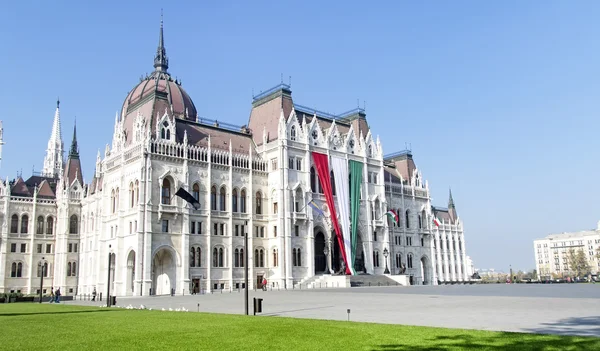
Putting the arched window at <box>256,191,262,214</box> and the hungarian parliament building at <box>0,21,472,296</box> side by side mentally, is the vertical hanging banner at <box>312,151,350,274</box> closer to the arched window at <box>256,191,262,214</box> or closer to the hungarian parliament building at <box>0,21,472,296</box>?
the hungarian parliament building at <box>0,21,472,296</box>

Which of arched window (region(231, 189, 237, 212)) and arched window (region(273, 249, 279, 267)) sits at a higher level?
arched window (region(231, 189, 237, 212))

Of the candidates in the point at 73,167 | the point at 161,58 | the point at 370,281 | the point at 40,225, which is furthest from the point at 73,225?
the point at 370,281

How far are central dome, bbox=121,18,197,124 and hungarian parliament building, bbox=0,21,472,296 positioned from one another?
0.82ft

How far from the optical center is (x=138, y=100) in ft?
231

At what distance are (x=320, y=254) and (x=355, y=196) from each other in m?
10.2

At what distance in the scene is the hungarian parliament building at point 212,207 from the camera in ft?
204

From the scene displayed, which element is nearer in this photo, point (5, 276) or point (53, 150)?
point (5, 276)

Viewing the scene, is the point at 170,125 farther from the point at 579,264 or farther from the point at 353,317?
the point at 579,264

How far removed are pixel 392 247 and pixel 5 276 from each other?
59.7 meters

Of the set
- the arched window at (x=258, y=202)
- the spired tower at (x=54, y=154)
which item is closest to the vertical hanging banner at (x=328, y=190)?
the arched window at (x=258, y=202)

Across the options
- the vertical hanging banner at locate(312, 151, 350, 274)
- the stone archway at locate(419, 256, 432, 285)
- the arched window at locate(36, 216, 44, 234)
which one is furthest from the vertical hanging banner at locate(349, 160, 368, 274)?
the arched window at locate(36, 216, 44, 234)

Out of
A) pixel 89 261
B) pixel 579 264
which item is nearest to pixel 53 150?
pixel 89 261

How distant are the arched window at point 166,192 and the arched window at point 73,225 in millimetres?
31167

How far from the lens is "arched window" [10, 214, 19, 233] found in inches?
3250
